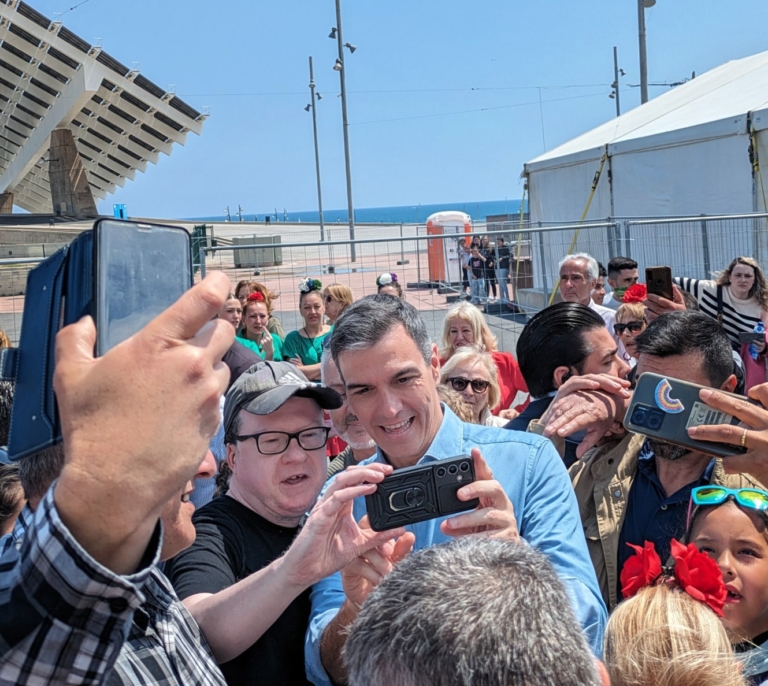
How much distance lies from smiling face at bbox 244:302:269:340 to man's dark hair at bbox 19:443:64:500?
17.3 ft

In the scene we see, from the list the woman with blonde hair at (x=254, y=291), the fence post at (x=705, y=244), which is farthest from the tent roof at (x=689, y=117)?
the woman with blonde hair at (x=254, y=291)


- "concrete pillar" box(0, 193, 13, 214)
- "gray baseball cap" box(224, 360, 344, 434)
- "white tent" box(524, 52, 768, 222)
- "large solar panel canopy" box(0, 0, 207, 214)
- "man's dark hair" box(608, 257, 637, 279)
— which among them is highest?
"large solar panel canopy" box(0, 0, 207, 214)

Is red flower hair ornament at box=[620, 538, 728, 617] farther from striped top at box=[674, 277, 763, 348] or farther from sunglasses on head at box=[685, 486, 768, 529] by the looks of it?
striped top at box=[674, 277, 763, 348]

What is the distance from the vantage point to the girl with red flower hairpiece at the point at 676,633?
1.67 meters

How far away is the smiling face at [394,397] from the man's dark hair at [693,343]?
3.19 feet

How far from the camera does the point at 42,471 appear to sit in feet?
5.33

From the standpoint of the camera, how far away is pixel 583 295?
6613mm

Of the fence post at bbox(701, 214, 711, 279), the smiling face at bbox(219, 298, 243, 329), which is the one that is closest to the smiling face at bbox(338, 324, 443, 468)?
the smiling face at bbox(219, 298, 243, 329)

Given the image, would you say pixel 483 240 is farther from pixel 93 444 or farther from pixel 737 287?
pixel 93 444

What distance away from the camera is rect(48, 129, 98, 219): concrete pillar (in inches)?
1606

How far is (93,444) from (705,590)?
1621 mm

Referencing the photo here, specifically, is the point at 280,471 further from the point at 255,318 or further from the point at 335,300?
the point at 335,300

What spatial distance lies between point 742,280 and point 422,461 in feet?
15.2

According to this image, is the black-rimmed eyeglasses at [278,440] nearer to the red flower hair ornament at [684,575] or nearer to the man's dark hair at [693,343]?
the red flower hair ornament at [684,575]
